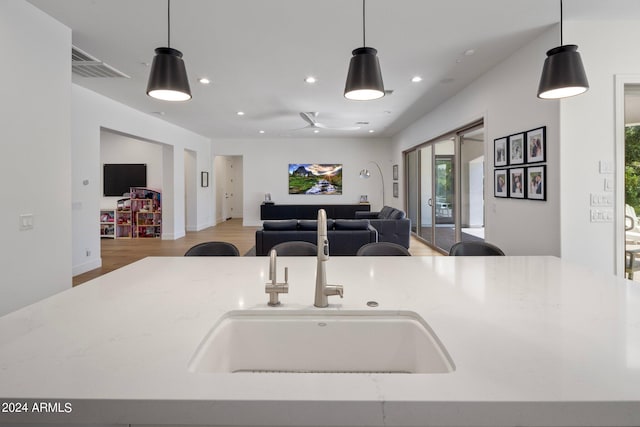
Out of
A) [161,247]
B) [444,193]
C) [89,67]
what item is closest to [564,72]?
[444,193]

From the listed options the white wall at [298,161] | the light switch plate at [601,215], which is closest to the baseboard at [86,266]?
the white wall at [298,161]

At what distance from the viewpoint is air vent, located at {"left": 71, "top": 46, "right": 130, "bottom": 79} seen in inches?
149

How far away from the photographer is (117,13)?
2961 millimetres

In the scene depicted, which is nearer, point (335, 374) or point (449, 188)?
point (335, 374)

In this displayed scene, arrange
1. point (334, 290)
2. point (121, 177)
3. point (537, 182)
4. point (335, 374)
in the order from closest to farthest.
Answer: point (335, 374), point (334, 290), point (537, 182), point (121, 177)

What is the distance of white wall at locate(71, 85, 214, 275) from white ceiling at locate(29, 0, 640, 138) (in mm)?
323

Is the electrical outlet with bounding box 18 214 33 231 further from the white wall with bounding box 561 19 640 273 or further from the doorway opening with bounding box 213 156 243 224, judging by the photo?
the doorway opening with bounding box 213 156 243 224

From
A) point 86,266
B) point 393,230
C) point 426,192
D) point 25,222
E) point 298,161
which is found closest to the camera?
point 25,222

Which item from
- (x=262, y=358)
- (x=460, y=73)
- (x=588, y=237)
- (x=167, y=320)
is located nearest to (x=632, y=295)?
(x=262, y=358)

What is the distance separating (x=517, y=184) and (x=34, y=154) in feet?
15.2

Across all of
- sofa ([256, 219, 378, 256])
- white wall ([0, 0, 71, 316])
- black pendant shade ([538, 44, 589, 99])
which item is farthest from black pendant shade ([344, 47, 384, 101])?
sofa ([256, 219, 378, 256])

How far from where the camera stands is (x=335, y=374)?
787 mm

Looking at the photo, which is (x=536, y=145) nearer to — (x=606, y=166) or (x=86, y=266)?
(x=606, y=166)

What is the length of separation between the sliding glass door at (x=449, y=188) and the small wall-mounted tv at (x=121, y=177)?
673 cm
